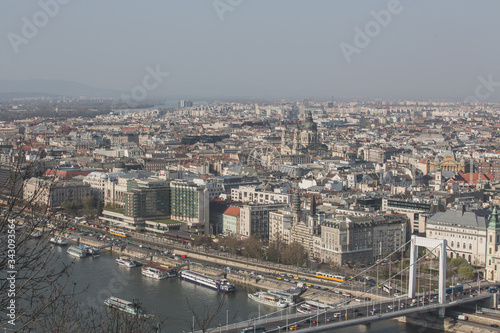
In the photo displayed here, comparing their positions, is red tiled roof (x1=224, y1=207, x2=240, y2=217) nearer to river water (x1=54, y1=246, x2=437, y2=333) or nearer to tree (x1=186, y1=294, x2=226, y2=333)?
river water (x1=54, y1=246, x2=437, y2=333)

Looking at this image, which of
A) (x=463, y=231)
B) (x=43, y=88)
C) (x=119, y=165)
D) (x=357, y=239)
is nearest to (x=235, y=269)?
(x=357, y=239)

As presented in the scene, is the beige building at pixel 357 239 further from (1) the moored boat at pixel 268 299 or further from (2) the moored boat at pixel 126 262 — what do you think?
(2) the moored boat at pixel 126 262

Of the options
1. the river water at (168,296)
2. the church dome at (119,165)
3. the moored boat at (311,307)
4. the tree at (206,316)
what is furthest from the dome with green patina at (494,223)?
the church dome at (119,165)

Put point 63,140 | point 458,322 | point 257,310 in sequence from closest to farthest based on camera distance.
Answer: point 458,322, point 257,310, point 63,140

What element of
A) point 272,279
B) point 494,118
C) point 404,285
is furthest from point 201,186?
point 494,118

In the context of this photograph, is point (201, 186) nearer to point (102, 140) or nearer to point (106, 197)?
point (106, 197)

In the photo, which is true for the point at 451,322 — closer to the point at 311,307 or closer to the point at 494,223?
the point at 311,307
